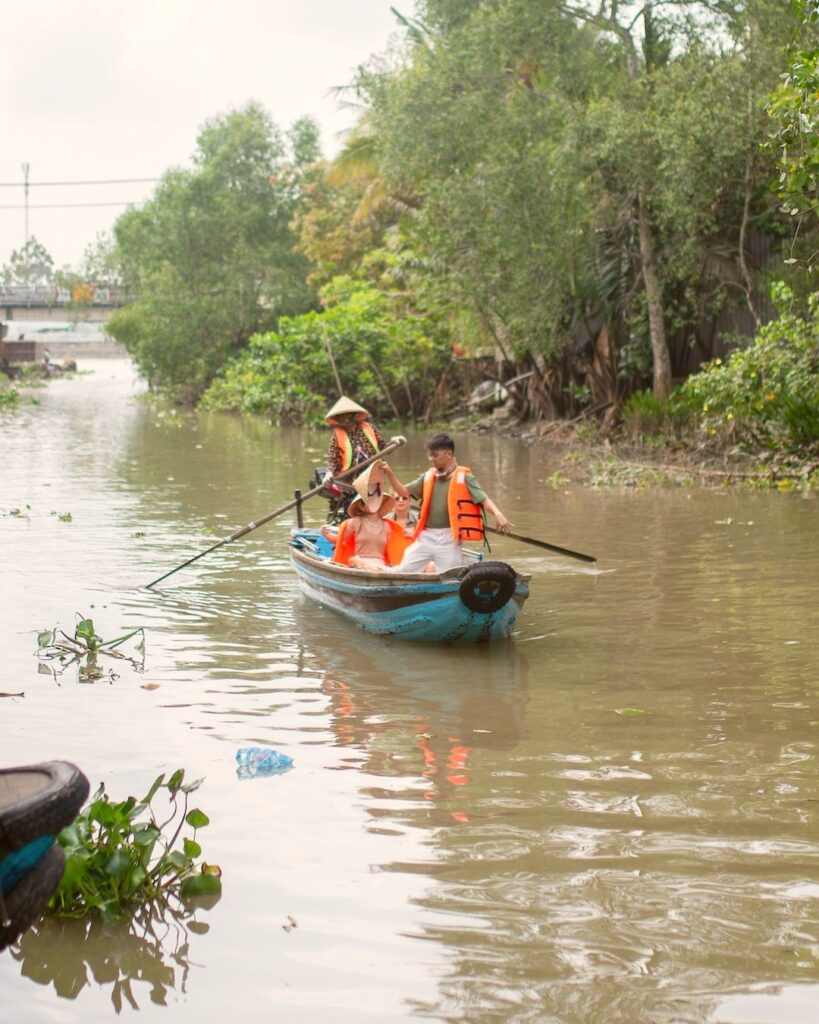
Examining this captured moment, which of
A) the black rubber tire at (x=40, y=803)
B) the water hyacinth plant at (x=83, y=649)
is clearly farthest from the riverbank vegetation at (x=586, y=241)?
the black rubber tire at (x=40, y=803)

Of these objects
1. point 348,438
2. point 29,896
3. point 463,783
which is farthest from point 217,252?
point 29,896

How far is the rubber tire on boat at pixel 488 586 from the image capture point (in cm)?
834

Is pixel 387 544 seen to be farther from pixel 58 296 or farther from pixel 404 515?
pixel 58 296

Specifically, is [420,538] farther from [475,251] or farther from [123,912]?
[475,251]

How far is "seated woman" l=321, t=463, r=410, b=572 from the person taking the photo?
984 cm

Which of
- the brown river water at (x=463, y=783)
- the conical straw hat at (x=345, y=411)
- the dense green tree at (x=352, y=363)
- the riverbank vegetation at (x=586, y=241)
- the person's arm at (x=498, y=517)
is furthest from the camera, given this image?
the dense green tree at (x=352, y=363)

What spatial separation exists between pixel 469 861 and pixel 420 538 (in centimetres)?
432

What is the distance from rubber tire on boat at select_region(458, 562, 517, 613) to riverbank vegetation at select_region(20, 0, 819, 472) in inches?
135

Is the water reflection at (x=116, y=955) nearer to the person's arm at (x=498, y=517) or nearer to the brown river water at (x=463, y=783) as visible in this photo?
the brown river water at (x=463, y=783)

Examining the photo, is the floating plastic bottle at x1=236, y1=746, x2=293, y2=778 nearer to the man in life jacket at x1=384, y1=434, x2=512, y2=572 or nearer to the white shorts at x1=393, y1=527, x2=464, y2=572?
the man in life jacket at x1=384, y1=434, x2=512, y2=572

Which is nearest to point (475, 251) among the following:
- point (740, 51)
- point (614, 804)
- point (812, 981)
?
point (740, 51)

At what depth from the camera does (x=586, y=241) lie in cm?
2303

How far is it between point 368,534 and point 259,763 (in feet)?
13.1

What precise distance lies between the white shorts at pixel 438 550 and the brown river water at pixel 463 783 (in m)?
0.61
